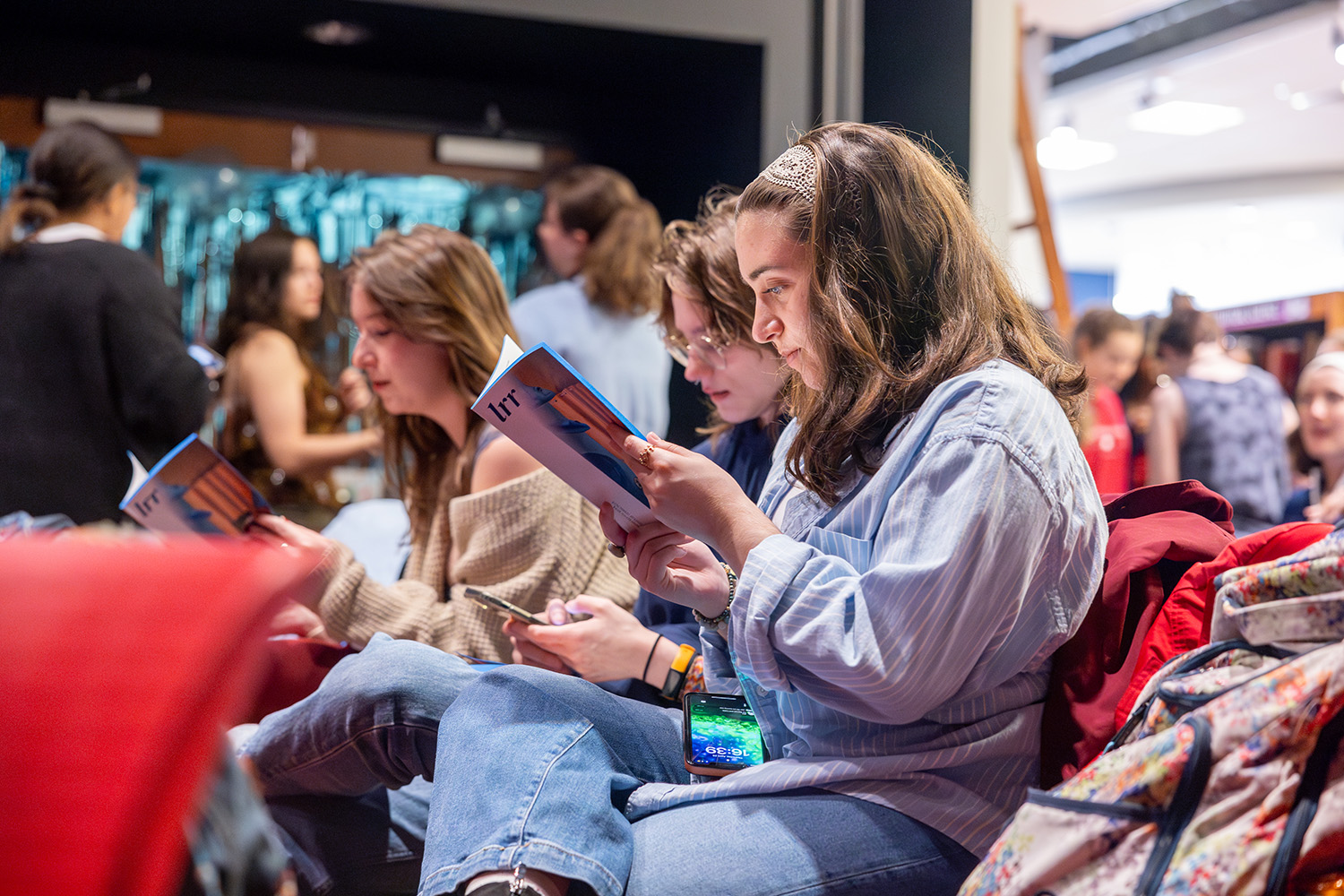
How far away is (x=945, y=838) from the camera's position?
1.19 metres

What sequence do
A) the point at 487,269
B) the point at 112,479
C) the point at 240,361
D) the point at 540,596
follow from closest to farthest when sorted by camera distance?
the point at 540,596 → the point at 487,269 → the point at 112,479 → the point at 240,361

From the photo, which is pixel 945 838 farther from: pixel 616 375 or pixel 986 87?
pixel 986 87

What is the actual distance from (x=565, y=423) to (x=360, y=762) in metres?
0.54

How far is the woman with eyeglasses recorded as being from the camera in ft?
5.54

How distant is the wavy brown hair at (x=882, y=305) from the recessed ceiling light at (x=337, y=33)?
8.42 feet

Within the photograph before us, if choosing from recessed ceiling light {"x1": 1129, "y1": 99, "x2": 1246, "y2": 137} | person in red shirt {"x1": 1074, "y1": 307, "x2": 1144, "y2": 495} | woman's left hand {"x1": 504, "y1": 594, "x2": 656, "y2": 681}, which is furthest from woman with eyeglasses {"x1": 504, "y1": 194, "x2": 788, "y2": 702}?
recessed ceiling light {"x1": 1129, "y1": 99, "x2": 1246, "y2": 137}

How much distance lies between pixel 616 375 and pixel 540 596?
51.4 inches

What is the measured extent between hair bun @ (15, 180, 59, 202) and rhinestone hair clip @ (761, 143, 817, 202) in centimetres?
203

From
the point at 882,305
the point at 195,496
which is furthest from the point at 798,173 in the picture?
the point at 195,496

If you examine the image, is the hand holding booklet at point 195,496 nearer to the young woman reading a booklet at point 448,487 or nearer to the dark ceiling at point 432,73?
the young woman reading a booklet at point 448,487

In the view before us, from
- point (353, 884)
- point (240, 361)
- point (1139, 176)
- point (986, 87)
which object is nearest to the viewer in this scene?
point (353, 884)

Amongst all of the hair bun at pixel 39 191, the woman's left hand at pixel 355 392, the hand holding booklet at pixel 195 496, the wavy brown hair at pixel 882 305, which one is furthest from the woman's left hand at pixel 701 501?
the woman's left hand at pixel 355 392

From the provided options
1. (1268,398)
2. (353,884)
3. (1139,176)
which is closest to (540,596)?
(353,884)

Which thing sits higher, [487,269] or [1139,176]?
[1139,176]
